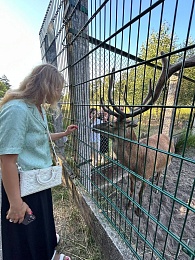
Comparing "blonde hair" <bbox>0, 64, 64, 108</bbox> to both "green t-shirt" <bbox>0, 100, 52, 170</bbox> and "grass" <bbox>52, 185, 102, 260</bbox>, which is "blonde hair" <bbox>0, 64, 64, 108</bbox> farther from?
"grass" <bbox>52, 185, 102, 260</bbox>

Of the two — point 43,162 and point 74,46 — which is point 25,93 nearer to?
point 43,162

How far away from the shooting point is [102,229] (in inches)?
61.9

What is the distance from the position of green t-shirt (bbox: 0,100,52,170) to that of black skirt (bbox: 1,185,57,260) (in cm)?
29

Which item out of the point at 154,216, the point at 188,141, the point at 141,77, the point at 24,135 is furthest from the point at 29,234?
the point at 188,141

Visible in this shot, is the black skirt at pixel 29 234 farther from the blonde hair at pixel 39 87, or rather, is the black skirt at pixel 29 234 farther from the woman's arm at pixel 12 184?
the blonde hair at pixel 39 87

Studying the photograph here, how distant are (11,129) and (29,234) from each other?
2.95 ft

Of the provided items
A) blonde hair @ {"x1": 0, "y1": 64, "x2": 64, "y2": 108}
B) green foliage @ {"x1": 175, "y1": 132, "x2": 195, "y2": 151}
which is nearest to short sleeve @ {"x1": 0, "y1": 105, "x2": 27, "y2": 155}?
blonde hair @ {"x1": 0, "y1": 64, "x2": 64, "y2": 108}

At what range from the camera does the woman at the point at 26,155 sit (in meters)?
0.90

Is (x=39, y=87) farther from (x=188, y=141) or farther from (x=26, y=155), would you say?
(x=188, y=141)

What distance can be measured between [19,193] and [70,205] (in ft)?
5.35

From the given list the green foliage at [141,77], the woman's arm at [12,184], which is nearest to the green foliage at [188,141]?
the green foliage at [141,77]

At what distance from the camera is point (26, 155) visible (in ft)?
3.49

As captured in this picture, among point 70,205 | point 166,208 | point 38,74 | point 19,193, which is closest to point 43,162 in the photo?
point 19,193

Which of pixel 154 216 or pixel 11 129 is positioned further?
pixel 154 216
